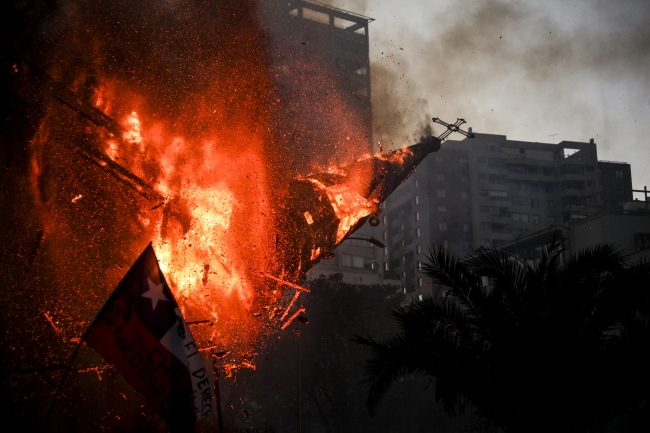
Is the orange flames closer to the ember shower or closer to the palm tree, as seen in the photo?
the ember shower

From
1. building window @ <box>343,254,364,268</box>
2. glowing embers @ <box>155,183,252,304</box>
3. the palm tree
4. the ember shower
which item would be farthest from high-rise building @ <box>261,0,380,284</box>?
building window @ <box>343,254,364,268</box>

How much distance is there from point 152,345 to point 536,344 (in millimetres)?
8147

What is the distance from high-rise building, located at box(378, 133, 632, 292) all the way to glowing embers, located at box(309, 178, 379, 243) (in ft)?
219

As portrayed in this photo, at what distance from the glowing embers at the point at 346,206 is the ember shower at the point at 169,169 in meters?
0.04

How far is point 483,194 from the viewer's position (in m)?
91.1

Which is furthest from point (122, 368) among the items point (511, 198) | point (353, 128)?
point (511, 198)

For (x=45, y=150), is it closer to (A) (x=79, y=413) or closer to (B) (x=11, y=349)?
(B) (x=11, y=349)

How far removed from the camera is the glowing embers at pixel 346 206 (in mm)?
18484

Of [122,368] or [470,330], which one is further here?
[470,330]

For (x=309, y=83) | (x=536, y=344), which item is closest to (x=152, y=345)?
(x=536, y=344)

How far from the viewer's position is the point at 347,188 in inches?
744

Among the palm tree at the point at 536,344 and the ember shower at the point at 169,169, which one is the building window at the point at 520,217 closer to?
the ember shower at the point at 169,169

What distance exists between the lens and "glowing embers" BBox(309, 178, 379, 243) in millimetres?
18484

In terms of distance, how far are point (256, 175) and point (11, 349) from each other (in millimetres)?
7913
